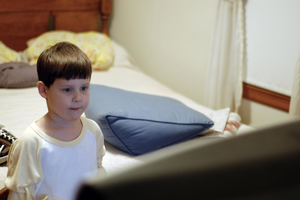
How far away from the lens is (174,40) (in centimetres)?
283

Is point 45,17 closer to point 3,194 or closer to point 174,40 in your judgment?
point 174,40

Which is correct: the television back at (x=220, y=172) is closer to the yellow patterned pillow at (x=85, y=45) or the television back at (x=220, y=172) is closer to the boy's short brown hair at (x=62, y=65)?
the boy's short brown hair at (x=62, y=65)

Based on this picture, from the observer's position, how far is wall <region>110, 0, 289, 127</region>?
249cm

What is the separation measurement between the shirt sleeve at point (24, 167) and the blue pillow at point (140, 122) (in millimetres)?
456

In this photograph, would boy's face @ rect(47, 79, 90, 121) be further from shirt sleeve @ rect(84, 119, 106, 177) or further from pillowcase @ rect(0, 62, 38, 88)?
pillowcase @ rect(0, 62, 38, 88)

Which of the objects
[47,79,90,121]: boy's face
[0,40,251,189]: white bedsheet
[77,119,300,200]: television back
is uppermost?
[77,119,300,200]: television back

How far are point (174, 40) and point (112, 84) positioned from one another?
90 cm

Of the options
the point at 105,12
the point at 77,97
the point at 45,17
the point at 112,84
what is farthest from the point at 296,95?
the point at 45,17

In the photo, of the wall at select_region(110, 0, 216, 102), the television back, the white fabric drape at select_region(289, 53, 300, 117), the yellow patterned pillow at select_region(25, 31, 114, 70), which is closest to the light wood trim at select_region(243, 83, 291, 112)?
the white fabric drape at select_region(289, 53, 300, 117)

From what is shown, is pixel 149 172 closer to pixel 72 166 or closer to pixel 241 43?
pixel 72 166

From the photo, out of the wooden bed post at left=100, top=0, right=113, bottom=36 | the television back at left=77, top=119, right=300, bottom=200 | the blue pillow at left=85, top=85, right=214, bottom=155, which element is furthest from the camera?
the wooden bed post at left=100, top=0, right=113, bottom=36

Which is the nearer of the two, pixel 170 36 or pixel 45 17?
pixel 45 17

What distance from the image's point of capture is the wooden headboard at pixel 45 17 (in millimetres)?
2562

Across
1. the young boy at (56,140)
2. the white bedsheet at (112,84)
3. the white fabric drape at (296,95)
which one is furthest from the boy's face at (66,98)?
the white fabric drape at (296,95)
